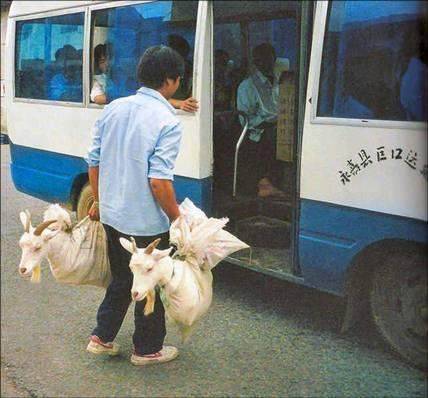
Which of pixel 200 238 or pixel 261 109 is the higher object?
pixel 261 109

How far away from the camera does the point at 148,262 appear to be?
2.64 meters

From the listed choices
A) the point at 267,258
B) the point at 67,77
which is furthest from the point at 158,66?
the point at 67,77

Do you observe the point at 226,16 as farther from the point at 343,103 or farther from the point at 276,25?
the point at 343,103

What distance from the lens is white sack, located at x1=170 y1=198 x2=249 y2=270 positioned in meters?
2.82

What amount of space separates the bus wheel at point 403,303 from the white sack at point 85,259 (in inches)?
49.8

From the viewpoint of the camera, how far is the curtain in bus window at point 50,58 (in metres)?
4.57

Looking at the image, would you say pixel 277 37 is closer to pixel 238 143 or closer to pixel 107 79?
pixel 238 143

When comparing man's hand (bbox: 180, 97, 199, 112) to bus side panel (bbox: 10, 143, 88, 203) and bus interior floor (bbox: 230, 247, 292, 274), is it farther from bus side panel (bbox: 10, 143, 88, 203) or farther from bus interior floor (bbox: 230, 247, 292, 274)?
bus side panel (bbox: 10, 143, 88, 203)

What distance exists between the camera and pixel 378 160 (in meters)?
2.85

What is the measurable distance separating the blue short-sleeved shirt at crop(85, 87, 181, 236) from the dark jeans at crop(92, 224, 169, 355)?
14 cm

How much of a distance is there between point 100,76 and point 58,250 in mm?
1729

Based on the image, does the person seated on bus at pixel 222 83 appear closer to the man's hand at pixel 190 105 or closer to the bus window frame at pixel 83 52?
the man's hand at pixel 190 105

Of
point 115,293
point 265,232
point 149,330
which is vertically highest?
point 265,232

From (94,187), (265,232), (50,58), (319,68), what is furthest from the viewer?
(50,58)
